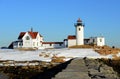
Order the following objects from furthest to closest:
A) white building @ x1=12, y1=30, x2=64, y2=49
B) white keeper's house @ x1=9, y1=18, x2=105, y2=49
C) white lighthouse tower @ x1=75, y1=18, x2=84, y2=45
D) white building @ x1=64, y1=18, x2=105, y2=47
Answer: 1. white building @ x1=12, y1=30, x2=64, y2=49
2. white keeper's house @ x1=9, y1=18, x2=105, y2=49
3. white building @ x1=64, y1=18, x2=105, y2=47
4. white lighthouse tower @ x1=75, y1=18, x2=84, y2=45

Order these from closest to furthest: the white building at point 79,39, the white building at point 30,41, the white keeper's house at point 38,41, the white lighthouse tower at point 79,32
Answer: the white lighthouse tower at point 79,32, the white building at point 79,39, the white keeper's house at point 38,41, the white building at point 30,41

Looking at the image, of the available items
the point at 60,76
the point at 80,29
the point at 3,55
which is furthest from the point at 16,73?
the point at 80,29

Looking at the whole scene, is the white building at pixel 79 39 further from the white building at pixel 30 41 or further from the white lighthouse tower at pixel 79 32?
the white building at pixel 30 41

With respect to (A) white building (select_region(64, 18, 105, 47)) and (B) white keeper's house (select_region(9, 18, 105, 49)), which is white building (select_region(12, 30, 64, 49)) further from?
(A) white building (select_region(64, 18, 105, 47))

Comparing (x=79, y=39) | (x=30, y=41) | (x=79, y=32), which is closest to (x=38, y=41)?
(x=30, y=41)

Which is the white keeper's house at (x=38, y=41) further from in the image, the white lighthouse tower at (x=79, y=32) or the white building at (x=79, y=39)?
the white lighthouse tower at (x=79, y=32)

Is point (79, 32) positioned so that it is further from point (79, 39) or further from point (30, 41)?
point (30, 41)

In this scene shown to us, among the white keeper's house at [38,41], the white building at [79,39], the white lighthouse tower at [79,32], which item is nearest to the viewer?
the white lighthouse tower at [79,32]

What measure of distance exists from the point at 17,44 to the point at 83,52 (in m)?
51.4

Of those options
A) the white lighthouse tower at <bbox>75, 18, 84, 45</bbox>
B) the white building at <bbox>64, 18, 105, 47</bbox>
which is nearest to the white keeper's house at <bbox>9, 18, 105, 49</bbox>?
the white building at <bbox>64, 18, 105, 47</bbox>

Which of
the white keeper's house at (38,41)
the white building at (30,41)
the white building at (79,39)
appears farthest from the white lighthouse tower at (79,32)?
the white building at (30,41)

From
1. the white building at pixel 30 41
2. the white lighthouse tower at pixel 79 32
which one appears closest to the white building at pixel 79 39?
the white lighthouse tower at pixel 79 32

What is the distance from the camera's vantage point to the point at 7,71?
1388 centimetres

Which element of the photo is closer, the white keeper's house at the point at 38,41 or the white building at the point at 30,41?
the white keeper's house at the point at 38,41
